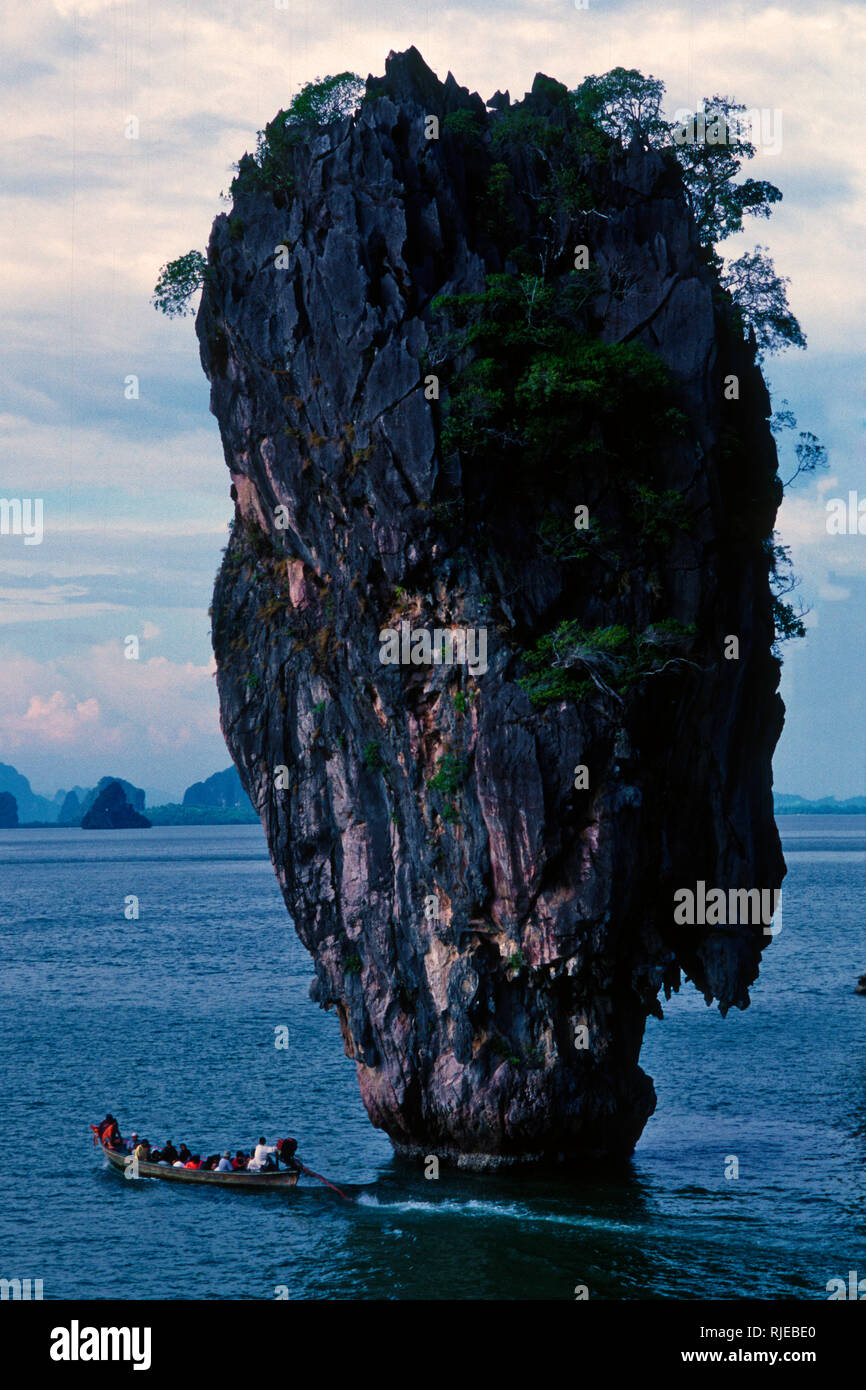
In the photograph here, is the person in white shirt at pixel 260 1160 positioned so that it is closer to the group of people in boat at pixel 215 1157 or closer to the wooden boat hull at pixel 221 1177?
the group of people in boat at pixel 215 1157

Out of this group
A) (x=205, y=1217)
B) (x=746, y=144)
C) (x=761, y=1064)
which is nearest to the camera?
(x=205, y=1217)

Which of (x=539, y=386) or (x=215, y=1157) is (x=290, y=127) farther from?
(x=215, y=1157)

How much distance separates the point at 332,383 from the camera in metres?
38.4

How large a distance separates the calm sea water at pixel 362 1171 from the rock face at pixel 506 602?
10.5ft

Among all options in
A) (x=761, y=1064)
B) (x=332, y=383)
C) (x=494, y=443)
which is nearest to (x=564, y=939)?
(x=494, y=443)

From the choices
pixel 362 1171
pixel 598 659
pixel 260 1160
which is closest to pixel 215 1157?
pixel 260 1160

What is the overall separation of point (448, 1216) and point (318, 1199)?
194 inches

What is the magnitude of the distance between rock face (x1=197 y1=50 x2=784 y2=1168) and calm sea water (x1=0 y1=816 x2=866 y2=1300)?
126 inches

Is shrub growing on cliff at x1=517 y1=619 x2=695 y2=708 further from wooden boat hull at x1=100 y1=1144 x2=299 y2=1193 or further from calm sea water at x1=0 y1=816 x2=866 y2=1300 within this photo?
wooden boat hull at x1=100 y1=1144 x2=299 y2=1193

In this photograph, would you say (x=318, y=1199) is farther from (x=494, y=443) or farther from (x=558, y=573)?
(x=494, y=443)

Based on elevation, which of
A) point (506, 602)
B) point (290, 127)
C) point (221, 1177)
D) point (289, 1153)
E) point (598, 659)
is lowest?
point (221, 1177)

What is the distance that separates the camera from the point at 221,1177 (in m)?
40.3

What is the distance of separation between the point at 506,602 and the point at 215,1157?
63.0ft

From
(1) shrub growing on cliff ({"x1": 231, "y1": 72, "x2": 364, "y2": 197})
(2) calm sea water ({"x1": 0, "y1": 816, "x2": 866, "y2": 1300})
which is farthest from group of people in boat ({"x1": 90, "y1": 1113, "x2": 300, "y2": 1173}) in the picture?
(1) shrub growing on cliff ({"x1": 231, "y1": 72, "x2": 364, "y2": 197})
